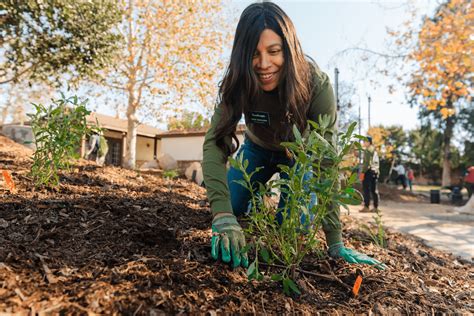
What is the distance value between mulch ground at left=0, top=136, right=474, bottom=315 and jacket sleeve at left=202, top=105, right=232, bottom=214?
24 centimetres

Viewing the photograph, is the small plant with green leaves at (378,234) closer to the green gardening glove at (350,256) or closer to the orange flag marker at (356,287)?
the green gardening glove at (350,256)

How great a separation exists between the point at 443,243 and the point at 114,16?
682 centimetres

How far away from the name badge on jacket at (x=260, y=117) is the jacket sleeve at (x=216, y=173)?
1.01ft

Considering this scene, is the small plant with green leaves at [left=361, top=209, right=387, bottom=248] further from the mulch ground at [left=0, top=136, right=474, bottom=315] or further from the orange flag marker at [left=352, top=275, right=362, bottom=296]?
the orange flag marker at [left=352, top=275, right=362, bottom=296]

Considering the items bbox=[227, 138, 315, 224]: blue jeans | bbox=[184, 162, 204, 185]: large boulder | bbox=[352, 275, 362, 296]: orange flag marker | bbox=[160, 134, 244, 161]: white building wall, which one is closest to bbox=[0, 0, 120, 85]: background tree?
bbox=[184, 162, 204, 185]: large boulder

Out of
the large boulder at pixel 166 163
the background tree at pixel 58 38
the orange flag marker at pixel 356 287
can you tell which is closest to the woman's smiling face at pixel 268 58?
the orange flag marker at pixel 356 287

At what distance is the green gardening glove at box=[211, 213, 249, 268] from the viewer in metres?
1.42

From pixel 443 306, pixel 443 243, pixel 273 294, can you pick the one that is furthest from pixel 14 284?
pixel 443 243

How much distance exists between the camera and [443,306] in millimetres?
1323

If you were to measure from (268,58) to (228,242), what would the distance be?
991 mm

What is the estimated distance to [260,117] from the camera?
2.09 m

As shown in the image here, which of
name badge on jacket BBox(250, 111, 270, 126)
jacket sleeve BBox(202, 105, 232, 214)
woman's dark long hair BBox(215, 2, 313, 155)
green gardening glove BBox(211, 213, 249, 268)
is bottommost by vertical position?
green gardening glove BBox(211, 213, 249, 268)

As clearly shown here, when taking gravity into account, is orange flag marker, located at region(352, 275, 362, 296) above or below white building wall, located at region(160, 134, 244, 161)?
below

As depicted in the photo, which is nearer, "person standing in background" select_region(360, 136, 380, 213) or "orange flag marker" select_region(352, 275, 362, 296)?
"orange flag marker" select_region(352, 275, 362, 296)
